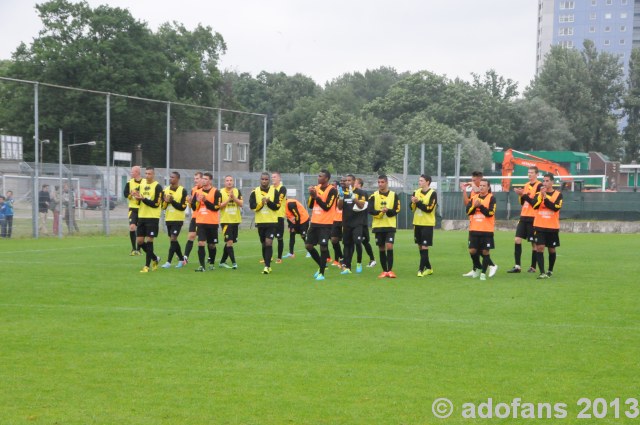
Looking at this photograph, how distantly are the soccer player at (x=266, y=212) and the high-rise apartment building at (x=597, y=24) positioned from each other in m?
128

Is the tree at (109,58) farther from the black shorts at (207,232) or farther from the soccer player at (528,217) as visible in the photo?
the soccer player at (528,217)

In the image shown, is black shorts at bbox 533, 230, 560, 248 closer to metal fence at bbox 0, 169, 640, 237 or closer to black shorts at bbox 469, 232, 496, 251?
black shorts at bbox 469, 232, 496, 251

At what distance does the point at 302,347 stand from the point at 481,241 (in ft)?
28.9

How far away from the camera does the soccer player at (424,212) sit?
17.8m

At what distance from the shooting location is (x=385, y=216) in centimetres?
1789

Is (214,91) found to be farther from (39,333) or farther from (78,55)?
(39,333)

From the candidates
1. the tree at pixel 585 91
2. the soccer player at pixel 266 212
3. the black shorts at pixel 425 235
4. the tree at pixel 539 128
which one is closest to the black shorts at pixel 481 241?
the black shorts at pixel 425 235

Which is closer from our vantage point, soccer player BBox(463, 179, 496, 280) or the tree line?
soccer player BBox(463, 179, 496, 280)

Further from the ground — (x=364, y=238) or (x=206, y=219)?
(x=206, y=219)

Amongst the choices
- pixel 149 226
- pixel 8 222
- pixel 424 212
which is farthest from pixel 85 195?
pixel 424 212

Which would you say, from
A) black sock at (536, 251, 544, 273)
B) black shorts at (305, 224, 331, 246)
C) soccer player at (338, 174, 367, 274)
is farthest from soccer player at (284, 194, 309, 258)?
black sock at (536, 251, 544, 273)

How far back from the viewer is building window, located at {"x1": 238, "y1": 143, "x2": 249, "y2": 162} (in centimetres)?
4259

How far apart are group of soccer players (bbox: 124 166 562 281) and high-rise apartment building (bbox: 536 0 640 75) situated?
12669 centimetres

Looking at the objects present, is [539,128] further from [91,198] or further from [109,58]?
[91,198]
